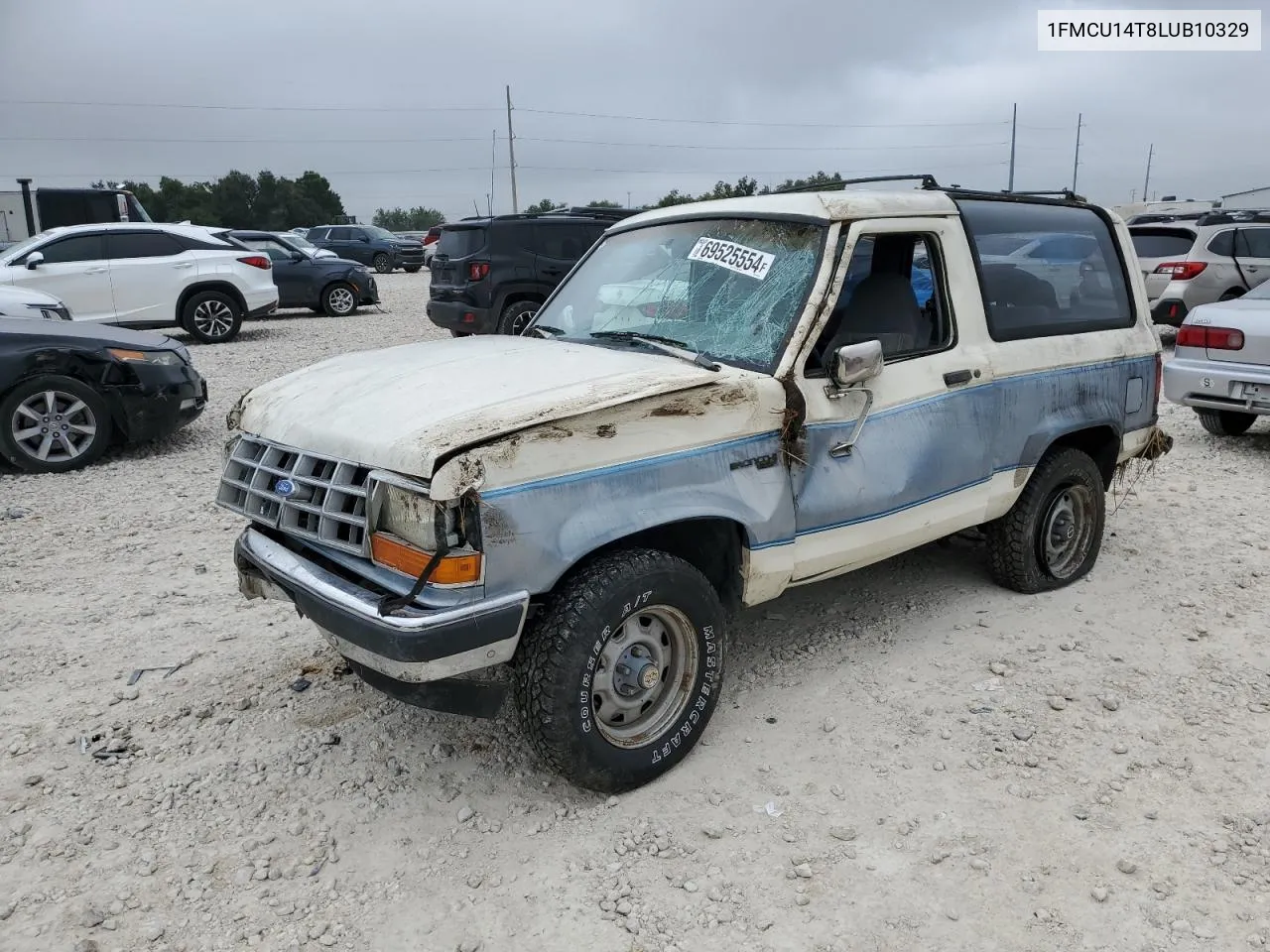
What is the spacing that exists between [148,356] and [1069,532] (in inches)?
264

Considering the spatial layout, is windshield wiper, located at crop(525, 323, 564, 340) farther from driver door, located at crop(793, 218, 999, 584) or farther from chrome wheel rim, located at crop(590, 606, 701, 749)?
chrome wheel rim, located at crop(590, 606, 701, 749)

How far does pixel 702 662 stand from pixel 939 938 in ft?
3.73

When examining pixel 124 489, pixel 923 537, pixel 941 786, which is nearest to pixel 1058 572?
pixel 923 537

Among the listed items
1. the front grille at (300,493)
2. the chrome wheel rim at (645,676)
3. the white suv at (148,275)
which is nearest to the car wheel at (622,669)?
the chrome wheel rim at (645,676)

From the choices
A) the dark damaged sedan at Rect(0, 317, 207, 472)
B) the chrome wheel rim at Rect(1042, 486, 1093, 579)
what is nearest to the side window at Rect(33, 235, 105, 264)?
the dark damaged sedan at Rect(0, 317, 207, 472)

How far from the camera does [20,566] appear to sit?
5.44 m

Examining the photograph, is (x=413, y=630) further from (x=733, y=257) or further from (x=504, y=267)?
(x=504, y=267)

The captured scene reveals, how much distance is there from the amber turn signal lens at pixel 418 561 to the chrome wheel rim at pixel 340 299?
16293 mm

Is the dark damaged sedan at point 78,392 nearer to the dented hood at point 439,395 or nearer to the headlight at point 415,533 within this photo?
the dented hood at point 439,395

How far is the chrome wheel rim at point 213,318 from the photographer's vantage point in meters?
14.1

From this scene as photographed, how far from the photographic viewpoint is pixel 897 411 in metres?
3.85

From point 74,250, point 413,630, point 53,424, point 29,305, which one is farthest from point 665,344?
point 74,250

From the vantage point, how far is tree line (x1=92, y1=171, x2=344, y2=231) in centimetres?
7200

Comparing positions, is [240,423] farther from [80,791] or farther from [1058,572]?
[1058,572]
